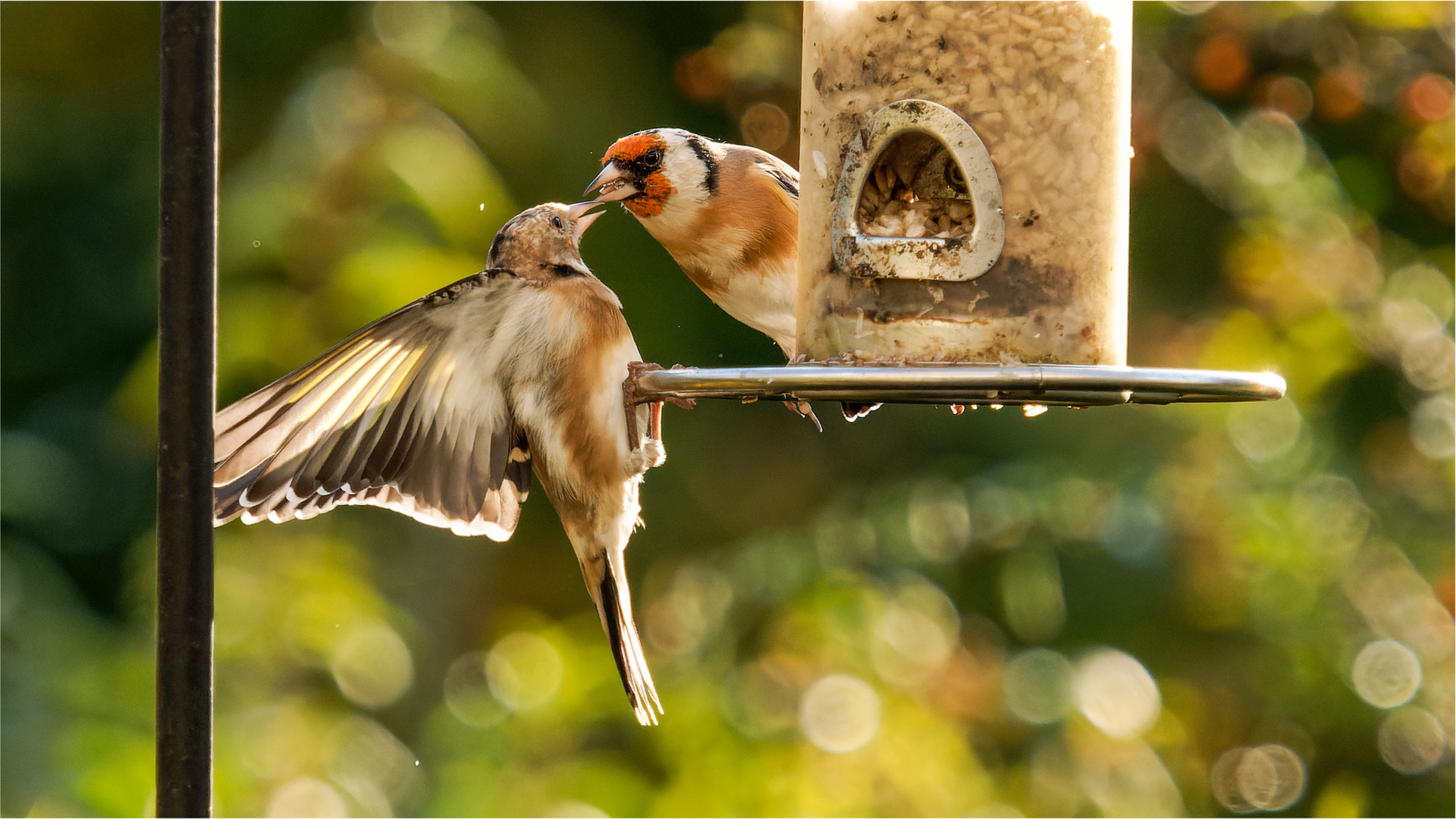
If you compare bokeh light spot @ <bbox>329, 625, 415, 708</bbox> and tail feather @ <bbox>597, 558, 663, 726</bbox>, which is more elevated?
tail feather @ <bbox>597, 558, 663, 726</bbox>

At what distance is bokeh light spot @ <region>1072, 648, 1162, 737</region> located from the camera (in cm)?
505

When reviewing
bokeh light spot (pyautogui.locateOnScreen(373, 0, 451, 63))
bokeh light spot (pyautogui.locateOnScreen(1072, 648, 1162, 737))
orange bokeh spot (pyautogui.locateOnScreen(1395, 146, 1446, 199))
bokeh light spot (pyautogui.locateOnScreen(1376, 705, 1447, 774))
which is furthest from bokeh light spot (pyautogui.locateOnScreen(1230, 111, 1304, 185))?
bokeh light spot (pyautogui.locateOnScreen(373, 0, 451, 63))

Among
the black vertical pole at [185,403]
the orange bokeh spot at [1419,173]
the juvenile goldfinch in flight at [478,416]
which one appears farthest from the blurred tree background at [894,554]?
the black vertical pole at [185,403]

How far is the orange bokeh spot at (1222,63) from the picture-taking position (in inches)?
217

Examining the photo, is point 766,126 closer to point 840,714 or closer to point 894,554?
point 894,554

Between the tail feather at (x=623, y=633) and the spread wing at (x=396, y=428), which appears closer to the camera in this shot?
the spread wing at (x=396, y=428)

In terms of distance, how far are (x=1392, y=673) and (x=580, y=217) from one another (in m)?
3.97

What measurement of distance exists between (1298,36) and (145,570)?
16.9 feet

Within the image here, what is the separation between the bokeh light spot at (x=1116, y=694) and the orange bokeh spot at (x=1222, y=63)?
2373mm

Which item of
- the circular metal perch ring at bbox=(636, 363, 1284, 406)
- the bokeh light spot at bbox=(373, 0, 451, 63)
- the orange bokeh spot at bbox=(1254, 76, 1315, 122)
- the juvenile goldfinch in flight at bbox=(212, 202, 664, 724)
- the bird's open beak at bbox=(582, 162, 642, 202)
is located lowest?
the juvenile goldfinch in flight at bbox=(212, 202, 664, 724)

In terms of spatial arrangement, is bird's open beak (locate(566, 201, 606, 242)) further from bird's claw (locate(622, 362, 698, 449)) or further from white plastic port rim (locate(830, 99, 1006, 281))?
white plastic port rim (locate(830, 99, 1006, 281))

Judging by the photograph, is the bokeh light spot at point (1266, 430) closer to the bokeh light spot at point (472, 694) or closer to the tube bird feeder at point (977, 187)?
the bokeh light spot at point (472, 694)

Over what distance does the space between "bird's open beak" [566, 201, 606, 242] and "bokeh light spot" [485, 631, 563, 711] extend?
2.77 metres

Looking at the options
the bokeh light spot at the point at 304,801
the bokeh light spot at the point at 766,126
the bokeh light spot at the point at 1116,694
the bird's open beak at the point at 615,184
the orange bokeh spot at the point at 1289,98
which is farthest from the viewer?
the bokeh light spot at the point at 766,126
